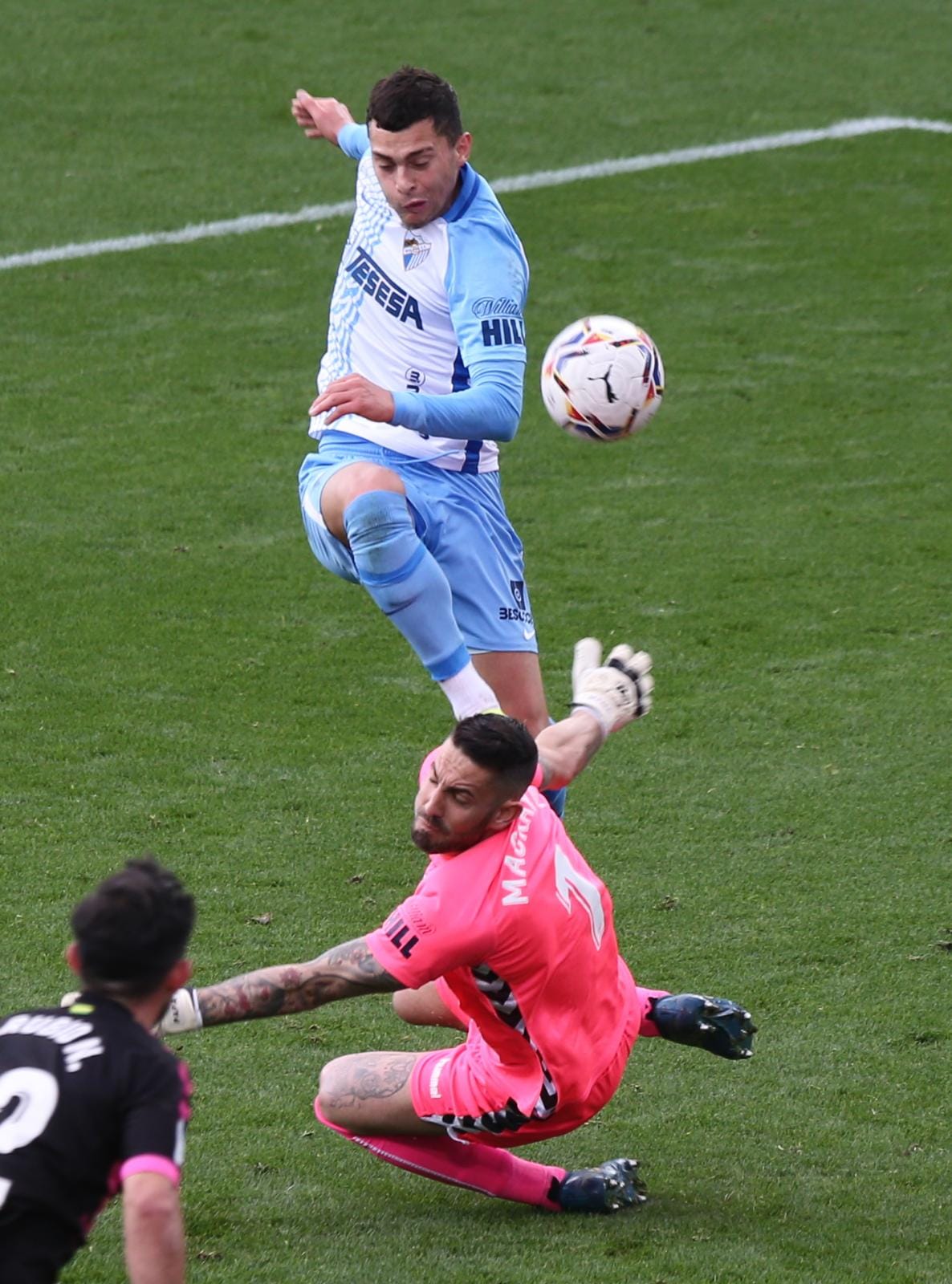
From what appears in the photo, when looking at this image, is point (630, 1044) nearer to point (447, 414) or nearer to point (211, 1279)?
point (211, 1279)

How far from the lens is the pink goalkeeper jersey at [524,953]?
432 centimetres

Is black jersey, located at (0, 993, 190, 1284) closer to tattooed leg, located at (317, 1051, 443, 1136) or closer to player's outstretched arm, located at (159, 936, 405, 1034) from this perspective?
player's outstretched arm, located at (159, 936, 405, 1034)

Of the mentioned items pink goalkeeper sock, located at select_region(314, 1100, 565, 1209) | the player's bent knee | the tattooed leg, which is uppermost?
Result: the player's bent knee

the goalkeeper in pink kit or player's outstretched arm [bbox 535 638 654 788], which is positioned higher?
player's outstretched arm [bbox 535 638 654 788]

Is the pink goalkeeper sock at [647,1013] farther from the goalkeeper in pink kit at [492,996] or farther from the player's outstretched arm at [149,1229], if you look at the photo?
the player's outstretched arm at [149,1229]

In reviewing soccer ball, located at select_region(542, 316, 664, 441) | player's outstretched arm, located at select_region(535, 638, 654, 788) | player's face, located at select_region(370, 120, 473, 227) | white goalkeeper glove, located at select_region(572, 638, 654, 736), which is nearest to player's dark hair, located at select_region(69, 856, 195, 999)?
player's outstretched arm, located at select_region(535, 638, 654, 788)

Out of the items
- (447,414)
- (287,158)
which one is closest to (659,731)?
(447,414)

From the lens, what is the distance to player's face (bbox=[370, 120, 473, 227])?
5828 mm

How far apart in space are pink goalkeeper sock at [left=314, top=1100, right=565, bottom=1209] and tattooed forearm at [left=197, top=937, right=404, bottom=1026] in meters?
0.40

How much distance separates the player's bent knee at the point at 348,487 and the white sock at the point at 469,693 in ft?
1.82

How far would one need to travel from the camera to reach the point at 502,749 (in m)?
4.34

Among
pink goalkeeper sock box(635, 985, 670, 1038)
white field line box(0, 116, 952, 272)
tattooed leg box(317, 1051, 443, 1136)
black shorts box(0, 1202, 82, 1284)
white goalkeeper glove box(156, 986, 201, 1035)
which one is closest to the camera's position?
black shorts box(0, 1202, 82, 1284)

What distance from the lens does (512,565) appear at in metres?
6.35

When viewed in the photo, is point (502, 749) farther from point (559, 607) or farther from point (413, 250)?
point (559, 607)
